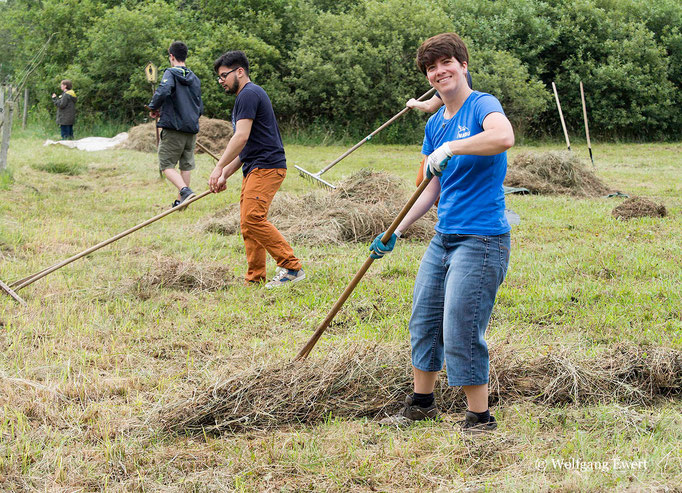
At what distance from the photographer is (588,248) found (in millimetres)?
6559

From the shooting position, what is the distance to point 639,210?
8172mm

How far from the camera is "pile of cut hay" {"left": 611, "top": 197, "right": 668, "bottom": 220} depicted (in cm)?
813

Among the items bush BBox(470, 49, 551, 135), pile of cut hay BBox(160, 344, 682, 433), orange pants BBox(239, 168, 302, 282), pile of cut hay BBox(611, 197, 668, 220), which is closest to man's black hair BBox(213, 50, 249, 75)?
orange pants BBox(239, 168, 302, 282)

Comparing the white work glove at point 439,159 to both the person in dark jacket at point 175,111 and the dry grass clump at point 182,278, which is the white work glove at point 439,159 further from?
the person in dark jacket at point 175,111

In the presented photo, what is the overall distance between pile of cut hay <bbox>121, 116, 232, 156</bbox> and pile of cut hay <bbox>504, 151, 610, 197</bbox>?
7.97 m

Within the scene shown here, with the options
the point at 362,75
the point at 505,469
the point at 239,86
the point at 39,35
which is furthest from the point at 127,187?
the point at 39,35

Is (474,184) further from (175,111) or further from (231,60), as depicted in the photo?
(175,111)

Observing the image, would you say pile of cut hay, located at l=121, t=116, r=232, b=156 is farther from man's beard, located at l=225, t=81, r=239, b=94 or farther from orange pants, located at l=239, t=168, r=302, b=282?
orange pants, located at l=239, t=168, r=302, b=282

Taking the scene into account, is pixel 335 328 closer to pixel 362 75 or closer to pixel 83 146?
pixel 83 146

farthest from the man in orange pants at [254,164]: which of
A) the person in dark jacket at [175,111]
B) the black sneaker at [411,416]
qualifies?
the person in dark jacket at [175,111]

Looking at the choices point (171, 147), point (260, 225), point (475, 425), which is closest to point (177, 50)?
point (171, 147)

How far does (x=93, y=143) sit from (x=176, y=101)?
9.58 meters

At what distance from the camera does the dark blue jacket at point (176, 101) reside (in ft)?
27.1

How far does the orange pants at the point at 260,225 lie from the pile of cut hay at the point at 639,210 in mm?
4589
